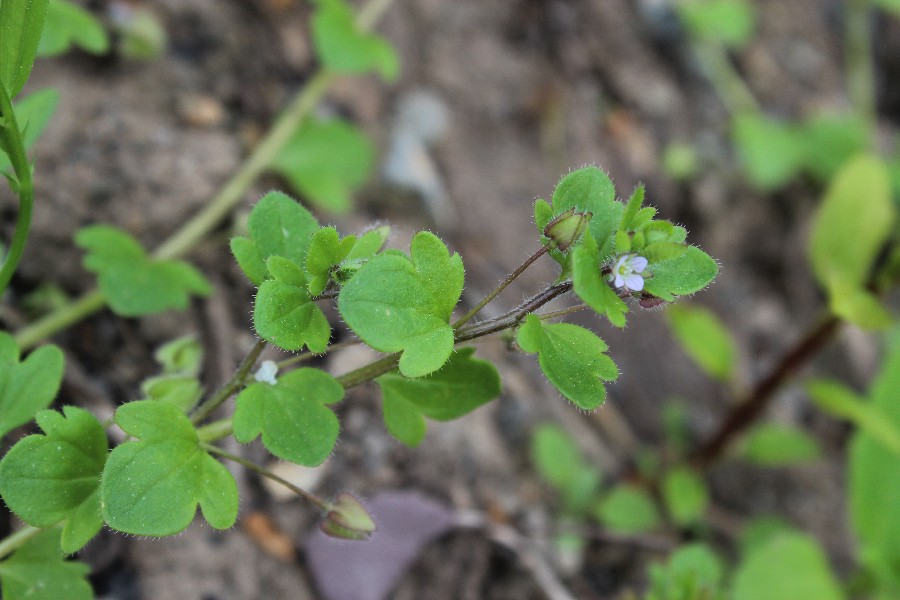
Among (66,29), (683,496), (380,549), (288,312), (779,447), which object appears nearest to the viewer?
(288,312)

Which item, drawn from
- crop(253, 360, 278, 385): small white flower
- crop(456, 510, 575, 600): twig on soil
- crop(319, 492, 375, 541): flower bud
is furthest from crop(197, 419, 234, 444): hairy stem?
crop(456, 510, 575, 600): twig on soil

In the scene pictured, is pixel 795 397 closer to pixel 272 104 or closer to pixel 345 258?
pixel 272 104

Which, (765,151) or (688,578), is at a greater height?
(765,151)

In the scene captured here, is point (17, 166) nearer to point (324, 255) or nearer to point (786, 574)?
point (324, 255)

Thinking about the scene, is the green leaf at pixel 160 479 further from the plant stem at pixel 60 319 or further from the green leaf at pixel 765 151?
the green leaf at pixel 765 151

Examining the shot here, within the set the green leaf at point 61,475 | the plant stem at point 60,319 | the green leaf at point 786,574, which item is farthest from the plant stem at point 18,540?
the green leaf at point 786,574

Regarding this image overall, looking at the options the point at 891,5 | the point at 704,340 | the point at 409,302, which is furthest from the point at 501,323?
the point at 891,5
